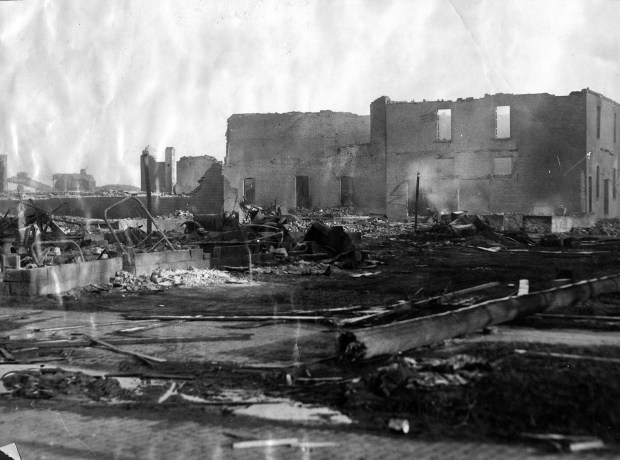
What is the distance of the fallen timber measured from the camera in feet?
17.5

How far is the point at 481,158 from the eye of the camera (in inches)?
1522

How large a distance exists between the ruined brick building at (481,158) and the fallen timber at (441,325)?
30.8 metres

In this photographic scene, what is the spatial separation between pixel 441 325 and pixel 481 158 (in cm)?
3432

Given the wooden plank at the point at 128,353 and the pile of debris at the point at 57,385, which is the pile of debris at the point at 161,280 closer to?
the wooden plank at the point at 128,353

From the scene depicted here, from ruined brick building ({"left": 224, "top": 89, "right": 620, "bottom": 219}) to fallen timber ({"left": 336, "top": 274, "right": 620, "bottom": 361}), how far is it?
3080 centimetres

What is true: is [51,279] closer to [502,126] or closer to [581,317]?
[581,317]

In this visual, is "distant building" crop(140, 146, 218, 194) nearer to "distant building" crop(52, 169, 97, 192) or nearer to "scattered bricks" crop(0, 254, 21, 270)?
"distant building" crop(52, 169, 97, 192)

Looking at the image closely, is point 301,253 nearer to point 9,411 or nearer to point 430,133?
point 9,411

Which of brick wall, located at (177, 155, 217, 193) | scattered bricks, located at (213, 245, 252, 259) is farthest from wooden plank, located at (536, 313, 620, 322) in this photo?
brick wall, located at (177, 155, 217, 193)

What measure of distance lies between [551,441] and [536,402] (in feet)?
1.84

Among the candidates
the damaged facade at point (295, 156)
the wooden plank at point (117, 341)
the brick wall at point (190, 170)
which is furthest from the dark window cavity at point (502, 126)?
the wooden plank at point (117, 341)

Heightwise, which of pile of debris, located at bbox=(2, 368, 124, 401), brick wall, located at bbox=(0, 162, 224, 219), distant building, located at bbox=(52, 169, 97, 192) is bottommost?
pile of debris, located at bbox=(2, 368, 124, 401)

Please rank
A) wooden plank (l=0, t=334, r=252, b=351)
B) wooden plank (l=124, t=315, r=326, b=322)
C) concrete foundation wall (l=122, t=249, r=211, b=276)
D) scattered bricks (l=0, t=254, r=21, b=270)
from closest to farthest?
1. wooden plank (l=0, t=334, r=252, b=351)
2. wooden plank (l=124, t=315, r=326, b=322)
3. scattered bricks (l=0, t=254, r=21, b=270)
4. concrete foundation wall (l=122, t=249, r=211, b=276)

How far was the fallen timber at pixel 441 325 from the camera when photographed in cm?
533
